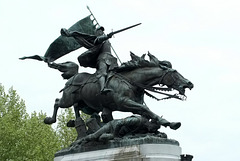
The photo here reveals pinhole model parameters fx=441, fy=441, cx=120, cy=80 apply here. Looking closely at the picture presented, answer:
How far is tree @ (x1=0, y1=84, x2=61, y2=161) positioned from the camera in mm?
20781

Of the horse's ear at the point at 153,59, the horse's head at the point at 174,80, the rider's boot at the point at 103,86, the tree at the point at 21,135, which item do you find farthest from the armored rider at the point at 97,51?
the tree at the point at 21,135

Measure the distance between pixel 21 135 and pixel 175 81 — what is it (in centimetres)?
1199

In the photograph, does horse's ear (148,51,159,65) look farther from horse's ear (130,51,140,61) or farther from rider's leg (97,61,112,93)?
rider's leg (97,61,112,93)

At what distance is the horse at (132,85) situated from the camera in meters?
11.1

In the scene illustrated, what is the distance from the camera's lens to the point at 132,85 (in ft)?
37.7

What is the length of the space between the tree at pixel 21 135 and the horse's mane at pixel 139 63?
10.6m

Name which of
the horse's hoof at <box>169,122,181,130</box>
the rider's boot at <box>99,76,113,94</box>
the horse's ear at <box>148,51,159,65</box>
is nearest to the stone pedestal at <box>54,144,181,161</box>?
the horse's hoof at <box>169,122,181,130</box>

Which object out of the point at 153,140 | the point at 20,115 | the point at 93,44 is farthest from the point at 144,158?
the point at 20,115

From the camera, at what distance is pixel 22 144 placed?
68.8 ft

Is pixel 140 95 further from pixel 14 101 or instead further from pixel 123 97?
pixel 14 101

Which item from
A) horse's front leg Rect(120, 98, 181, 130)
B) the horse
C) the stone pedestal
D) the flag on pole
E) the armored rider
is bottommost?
the stone pedestal

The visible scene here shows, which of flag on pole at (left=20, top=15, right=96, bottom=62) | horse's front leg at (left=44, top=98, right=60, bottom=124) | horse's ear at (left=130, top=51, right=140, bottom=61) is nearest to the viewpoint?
horse's ear at (left=130, top=51, right=140, bottom=61)

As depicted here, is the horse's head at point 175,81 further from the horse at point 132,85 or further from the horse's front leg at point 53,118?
the horse's front leg at point 53,118

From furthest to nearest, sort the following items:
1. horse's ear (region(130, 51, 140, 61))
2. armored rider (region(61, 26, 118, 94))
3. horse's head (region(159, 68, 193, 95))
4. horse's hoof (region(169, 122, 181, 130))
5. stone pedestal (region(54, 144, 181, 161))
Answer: armored rider (region(61, 26, 118, 94)), horse's ear (region(130, 51, 140, 61)), horse's head (region(159, 68, 193, 95)), horse's hoof (region(169, 122, 181, 130)), stone pedestal (region(54, 144, 181, 161))
